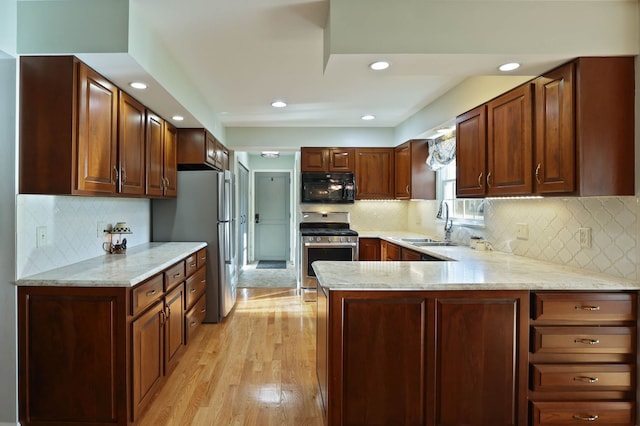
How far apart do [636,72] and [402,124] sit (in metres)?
2.92

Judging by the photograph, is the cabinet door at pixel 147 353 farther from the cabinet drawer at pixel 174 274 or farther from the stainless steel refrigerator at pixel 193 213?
the stainless steel refrigerator at pixel 193 213

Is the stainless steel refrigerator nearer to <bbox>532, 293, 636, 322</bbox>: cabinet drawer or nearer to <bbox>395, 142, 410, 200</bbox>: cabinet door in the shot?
<bbox>395, 142, 410, 200</bbox>: cabinet door

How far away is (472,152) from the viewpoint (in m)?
2.81

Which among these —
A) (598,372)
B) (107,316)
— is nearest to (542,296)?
(598,372)

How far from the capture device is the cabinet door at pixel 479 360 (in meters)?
1.81

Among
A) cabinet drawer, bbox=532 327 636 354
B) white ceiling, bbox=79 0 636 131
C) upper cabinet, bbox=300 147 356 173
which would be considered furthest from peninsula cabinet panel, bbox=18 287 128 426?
upper cabinet, bbox=300 147 356 173

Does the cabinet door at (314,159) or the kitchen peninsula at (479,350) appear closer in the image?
the kitchen peninsula at (479,350)

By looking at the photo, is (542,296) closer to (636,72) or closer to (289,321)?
(636,72)

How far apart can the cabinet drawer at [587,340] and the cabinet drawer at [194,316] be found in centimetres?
256

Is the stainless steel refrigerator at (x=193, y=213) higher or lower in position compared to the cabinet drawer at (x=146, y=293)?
higher

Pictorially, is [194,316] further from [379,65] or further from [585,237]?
[585,237]

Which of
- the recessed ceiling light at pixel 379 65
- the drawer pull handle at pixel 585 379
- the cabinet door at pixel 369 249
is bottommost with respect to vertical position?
the drawer pull handle at pixel 585 379

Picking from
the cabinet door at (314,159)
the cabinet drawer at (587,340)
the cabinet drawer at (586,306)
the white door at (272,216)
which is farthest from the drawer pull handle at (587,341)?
the white door at (272,216)

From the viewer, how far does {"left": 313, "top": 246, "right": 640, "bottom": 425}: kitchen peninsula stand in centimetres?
178
